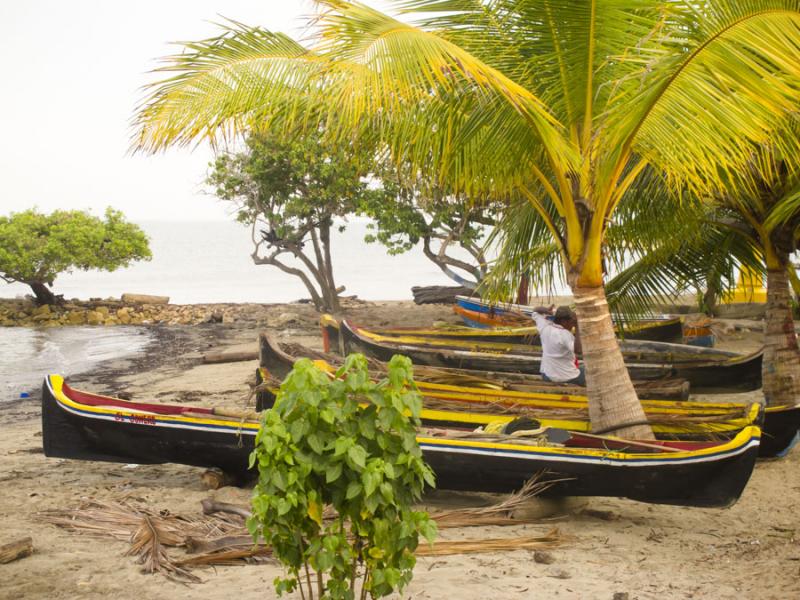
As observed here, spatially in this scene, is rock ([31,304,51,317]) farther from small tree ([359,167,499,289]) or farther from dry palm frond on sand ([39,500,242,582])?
dry palm frond on sand ([39,500,242,582])

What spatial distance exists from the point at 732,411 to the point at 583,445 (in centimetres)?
205

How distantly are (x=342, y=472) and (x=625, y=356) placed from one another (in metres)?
8.86

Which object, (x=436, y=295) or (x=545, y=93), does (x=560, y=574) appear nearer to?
(x=545, y=93)

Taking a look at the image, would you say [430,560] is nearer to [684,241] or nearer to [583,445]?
[583,445]

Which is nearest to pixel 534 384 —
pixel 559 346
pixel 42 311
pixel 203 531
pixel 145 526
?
pixel 559 346

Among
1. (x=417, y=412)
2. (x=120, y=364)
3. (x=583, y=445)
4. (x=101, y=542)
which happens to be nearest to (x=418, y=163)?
(x=583, y=445)

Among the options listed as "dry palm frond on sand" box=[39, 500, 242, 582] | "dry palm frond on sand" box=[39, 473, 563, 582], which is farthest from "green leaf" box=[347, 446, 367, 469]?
"dry palm frond on sand" box=[39, 500, 242, 582]

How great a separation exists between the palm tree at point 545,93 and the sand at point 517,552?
101 centimetres

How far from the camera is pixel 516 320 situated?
A: 1675 cm

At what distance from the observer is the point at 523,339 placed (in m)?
14.5

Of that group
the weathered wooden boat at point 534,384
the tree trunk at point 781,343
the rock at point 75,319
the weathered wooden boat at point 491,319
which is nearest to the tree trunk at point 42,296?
the rock at point 75,319

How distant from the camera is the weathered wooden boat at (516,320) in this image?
15172 mm

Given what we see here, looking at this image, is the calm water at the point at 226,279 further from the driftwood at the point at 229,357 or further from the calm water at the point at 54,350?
the driftwood at the point at 229,357

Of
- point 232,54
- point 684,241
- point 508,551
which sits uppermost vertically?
point 232,54
